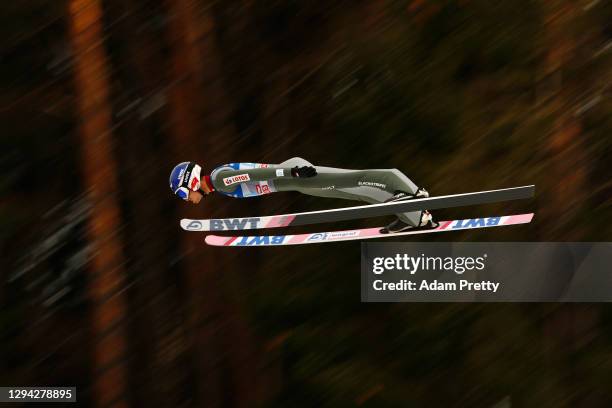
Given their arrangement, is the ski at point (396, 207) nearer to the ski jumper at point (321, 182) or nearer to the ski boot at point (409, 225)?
the ski jumper at point (321, 182)

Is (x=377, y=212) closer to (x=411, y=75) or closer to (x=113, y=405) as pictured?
(x=411, y=75)

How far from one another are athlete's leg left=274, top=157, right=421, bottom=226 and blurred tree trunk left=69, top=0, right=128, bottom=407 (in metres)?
2.54

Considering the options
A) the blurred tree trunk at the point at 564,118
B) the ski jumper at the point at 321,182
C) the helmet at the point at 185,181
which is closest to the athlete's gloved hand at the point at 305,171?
the ski jumper at the point at 321,182

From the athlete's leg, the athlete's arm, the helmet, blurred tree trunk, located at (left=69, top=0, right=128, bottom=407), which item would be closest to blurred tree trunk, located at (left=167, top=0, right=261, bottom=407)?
blurred tree trunk, located at (left=69, top=0, right=128, bottom=407)

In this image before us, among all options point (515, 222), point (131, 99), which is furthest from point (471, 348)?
point (131, 99)

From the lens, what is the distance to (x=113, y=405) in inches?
308

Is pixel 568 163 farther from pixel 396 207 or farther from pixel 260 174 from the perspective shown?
pixel 260 174

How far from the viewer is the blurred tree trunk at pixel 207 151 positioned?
300 inches

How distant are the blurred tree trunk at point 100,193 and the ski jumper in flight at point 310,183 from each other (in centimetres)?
164

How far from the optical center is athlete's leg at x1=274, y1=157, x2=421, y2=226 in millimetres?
5770

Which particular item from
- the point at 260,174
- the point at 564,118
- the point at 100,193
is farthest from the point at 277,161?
the point at 564,118

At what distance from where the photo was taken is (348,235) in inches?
260

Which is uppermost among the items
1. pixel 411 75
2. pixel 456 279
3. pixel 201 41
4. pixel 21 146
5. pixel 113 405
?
pixel 201 41

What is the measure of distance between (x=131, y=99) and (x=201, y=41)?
0.89m
